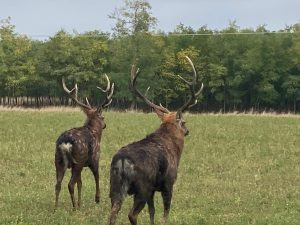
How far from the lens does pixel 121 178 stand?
7617 millimetres

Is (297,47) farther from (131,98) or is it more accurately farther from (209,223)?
(209,223)

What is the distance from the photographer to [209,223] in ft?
31.7

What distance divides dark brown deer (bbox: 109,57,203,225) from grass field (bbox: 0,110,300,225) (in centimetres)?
138

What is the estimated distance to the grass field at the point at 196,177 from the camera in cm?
1016

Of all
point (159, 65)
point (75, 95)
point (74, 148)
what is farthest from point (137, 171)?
point (159, 65)

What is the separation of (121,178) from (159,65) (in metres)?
52.7

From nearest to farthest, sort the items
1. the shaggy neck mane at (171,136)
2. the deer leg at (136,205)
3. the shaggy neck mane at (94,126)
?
the deer leg at (136,205) < the shaggy neck mane at (171,136) < the shaggy neck mane at (94,126)

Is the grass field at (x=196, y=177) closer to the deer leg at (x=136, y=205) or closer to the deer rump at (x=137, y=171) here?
the deer leg at (x=136, y=205)

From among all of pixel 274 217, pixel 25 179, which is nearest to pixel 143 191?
pixel 274 217

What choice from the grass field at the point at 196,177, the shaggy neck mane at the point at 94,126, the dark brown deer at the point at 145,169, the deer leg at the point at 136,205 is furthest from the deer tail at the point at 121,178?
the shaggy neck mane at the point at 94,126

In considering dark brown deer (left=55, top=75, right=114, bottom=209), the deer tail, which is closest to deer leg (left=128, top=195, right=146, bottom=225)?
the deer tail

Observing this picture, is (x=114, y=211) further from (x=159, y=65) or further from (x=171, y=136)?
(x=159, y=65)

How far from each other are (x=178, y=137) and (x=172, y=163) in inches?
35.3

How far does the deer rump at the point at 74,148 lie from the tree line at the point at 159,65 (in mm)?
45858
